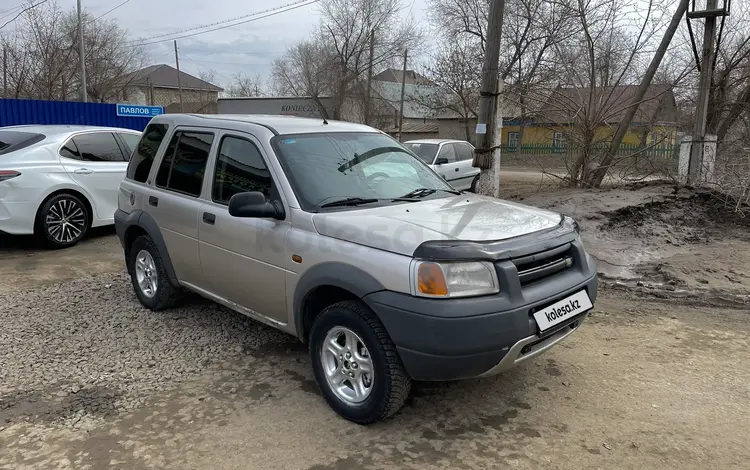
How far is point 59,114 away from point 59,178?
26.8ft

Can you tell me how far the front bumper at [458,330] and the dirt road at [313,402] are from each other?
0.51m

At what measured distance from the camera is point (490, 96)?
890 cm

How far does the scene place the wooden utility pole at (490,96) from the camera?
871 cm

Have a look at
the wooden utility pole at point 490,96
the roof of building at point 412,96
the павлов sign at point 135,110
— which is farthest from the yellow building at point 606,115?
the roof of building at point 412,96

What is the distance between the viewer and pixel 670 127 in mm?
11188

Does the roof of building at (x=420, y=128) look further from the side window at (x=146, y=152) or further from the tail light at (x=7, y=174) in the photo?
the side window at (x=146, y=152)

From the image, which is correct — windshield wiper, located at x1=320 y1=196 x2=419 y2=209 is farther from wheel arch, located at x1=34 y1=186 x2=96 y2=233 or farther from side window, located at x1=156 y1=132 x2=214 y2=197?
wheel arch, located at x1=34 y1=186 x2=96 y2=233

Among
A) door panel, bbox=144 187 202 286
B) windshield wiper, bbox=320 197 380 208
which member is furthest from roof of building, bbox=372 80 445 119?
windshield wiper, bbox=320 197 380 208

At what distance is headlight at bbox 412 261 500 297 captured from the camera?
9.46 ft

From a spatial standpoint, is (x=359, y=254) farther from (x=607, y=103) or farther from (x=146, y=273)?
(x=607, y=103)

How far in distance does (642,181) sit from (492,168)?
3.53 m

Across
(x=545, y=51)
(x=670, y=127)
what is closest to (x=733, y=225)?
(x=670, y=127)

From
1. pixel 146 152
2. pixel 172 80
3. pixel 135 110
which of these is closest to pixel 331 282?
pixel 146 152

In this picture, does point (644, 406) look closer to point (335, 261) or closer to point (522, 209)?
point (522, 209)
